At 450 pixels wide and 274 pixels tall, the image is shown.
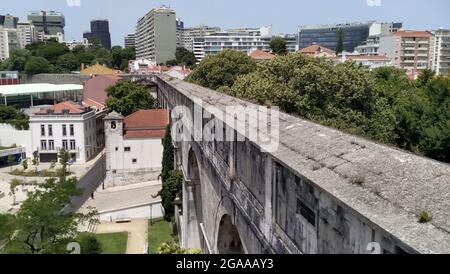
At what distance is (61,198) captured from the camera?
15805 mm

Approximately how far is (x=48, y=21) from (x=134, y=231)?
142 m

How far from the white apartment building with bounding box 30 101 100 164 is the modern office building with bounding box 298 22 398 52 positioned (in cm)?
8929

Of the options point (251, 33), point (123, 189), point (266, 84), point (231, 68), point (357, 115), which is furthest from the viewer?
point (251, 33)

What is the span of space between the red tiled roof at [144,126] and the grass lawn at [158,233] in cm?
828

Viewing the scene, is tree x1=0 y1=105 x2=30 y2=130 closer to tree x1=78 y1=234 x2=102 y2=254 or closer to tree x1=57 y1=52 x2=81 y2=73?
tree x1=78 y1=234 x2=102 y2=254

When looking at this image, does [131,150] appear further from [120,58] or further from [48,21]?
[48,21]

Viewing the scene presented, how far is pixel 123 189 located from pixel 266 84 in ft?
47.5

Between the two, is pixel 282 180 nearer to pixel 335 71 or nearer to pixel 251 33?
pixel 335 71

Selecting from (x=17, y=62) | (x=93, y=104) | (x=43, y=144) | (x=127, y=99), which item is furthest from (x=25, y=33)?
(x=43, y=144)

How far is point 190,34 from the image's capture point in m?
123

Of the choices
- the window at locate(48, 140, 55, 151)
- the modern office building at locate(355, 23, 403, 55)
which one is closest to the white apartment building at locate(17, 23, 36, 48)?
the modern office building at locate(355, 23, 403, 55)

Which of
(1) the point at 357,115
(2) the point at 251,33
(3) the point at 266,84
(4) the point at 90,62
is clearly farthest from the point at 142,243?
(2) the point at 251,33

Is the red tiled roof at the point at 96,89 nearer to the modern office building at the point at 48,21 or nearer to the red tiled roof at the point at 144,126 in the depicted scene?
the red tiled roof at the point at 144,126

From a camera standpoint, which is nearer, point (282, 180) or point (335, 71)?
point (282, 180)
